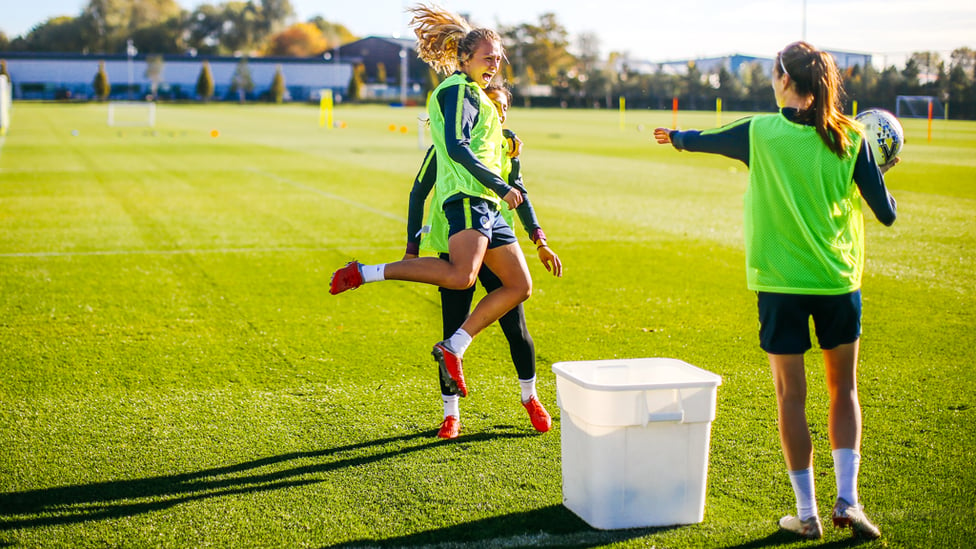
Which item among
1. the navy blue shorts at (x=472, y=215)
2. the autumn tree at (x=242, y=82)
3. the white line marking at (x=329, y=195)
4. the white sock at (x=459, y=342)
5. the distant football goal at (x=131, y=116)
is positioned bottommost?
the white sock at (x=459, y=342)

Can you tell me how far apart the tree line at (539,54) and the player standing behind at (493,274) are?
1902cm

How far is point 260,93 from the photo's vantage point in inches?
4653

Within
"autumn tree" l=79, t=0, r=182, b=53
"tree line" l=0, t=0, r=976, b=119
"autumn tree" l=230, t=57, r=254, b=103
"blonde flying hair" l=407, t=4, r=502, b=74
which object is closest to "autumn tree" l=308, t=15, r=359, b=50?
"tree line" l=0, t=0, r=976, b=119

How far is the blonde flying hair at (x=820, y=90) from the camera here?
11.9 feet

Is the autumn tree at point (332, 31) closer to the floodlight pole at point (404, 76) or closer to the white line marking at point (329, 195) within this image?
the floodlight pole at point (404, 76)

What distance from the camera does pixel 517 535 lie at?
387 cm

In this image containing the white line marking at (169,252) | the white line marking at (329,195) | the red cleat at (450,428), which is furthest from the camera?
the white line marking at (329,195)

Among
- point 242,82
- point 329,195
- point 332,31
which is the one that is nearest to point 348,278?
point 329,195

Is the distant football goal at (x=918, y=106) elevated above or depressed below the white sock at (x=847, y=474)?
above

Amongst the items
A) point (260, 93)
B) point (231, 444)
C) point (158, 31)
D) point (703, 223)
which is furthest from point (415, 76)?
point (231, 444)

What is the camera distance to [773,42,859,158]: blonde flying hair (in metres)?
3.64

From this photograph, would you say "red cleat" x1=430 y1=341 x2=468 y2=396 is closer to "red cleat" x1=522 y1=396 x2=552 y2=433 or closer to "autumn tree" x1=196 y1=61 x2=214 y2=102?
"red cleat" x1=522 y1=396 x2=552 y2=433

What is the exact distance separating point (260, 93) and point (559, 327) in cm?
11599

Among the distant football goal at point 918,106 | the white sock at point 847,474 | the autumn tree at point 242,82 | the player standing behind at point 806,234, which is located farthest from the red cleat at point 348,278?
the autumn tree at point 242,82
